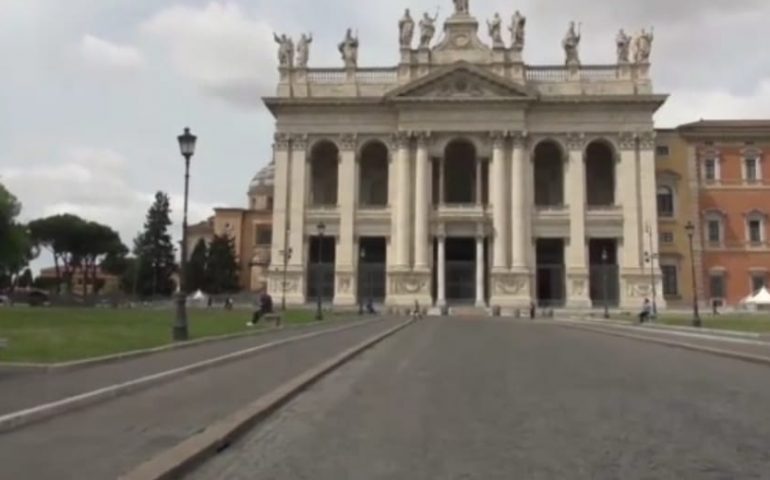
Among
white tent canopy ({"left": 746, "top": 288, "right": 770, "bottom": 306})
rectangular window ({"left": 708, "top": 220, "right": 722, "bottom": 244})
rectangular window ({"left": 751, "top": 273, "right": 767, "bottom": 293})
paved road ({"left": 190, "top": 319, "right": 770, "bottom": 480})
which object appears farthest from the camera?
rectangular window ({"left": 708, "top": 220, "right": 722, "bottom": 244})

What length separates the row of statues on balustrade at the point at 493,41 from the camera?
72.4 metres

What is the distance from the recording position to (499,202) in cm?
6962

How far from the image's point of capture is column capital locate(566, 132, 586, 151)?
70625 mm

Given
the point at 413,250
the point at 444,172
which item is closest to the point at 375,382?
the point at 413,250

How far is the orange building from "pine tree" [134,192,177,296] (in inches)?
2403

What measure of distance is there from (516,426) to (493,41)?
66.9 m

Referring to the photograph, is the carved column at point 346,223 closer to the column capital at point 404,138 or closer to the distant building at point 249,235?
the column capital at point 404,138

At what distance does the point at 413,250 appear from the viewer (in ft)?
230

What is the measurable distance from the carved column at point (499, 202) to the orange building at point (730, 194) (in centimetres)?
1652

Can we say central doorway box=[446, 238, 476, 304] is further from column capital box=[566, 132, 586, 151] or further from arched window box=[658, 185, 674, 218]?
arched window box=[658, 185, 674, 218]

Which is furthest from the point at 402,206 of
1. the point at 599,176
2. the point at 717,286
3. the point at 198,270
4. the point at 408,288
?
the point at 198,270

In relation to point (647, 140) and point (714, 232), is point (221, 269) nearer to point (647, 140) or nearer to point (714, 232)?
point (647, 140)

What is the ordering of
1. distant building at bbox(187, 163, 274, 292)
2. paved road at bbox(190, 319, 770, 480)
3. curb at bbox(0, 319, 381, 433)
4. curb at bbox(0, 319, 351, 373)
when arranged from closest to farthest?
paved road at bbox(190, 319, 770, 480), curb at bbox(0, 319, 381, 433), curb at bbox(0, 319, 351, 373), distant building at bbox(187, 163, 274, 292)

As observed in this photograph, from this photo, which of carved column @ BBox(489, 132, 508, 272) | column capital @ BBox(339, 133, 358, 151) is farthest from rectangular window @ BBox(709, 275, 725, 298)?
column capital @ BBox(339, 133, 358, 151)
